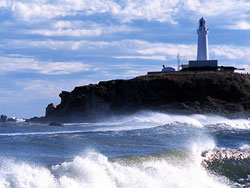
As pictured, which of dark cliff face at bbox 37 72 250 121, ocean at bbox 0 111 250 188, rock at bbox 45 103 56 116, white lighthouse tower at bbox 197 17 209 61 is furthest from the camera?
rock at bbox 45 103 56 116

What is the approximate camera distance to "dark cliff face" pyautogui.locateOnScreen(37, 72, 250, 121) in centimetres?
6475

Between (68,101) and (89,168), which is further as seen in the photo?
(68,101)

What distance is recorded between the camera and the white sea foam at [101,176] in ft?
40.5

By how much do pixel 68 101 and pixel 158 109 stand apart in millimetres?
16324

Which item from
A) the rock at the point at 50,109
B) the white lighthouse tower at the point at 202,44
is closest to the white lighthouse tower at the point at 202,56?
the white lighthouse tower at the point at 202,44

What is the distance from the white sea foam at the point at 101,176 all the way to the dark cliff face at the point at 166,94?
4797 centimetres

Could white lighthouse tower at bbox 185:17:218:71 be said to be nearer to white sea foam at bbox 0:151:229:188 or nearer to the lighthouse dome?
the lighthouse dome

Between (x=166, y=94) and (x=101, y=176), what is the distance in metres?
54.1

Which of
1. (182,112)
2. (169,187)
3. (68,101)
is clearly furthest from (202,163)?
(68,101)

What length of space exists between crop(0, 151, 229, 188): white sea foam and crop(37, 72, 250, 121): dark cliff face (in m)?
48.0

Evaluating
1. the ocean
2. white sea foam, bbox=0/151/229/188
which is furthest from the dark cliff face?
white sea foam, bbox=0/151/229/188

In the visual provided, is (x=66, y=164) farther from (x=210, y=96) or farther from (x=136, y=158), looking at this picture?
(x=210, y=96)

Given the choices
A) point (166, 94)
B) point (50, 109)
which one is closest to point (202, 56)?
point (166, 94)

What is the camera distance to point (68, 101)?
73.7 metres
